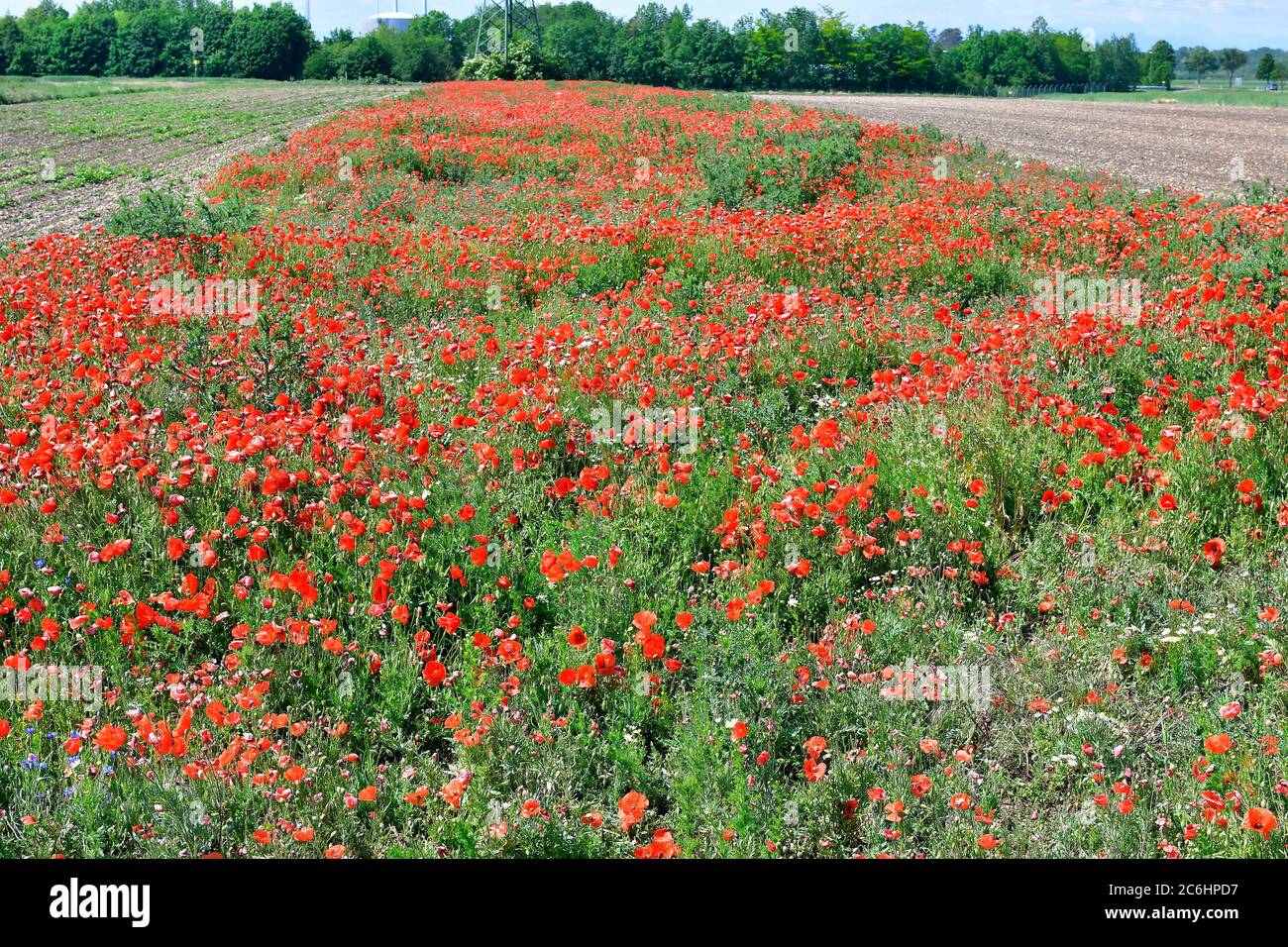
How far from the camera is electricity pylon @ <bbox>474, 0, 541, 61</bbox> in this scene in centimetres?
5535

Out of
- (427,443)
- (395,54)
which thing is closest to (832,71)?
(395,54)

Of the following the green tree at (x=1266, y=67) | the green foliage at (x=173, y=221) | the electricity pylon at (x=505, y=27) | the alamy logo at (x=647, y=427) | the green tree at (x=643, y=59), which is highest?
the green tree at (x=1266, y=67)

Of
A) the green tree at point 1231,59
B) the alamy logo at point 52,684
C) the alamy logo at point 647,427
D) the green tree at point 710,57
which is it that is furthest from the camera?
the green tree at point 1231,59

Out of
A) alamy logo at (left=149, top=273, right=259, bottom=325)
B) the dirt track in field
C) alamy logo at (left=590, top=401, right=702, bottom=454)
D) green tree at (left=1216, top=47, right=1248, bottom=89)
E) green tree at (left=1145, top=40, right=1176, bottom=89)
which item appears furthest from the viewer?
green tree at (left=1216, top=47, right=1248, bottom=89)

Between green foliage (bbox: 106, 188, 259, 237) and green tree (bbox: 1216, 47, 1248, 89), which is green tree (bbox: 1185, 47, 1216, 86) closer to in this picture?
green tree (bbox: 1216, 47, 1248, 89)

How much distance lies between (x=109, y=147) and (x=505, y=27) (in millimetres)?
32892

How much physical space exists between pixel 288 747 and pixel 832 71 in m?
99.1

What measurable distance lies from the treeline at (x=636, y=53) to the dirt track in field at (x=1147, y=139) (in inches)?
1975

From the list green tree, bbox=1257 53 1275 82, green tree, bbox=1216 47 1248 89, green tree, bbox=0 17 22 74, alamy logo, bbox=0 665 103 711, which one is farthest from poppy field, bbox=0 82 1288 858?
green tree, bbox=1216 47 1248 89

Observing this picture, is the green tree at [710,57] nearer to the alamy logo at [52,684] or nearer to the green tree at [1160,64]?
the green tree at [1160,64]

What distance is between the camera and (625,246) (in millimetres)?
9320

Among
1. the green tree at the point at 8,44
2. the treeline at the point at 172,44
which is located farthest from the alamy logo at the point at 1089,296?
the green tree at the point at 8,44
